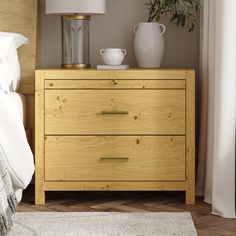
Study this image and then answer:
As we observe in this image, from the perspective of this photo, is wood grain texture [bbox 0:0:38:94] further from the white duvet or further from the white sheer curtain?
the white sheer curtain

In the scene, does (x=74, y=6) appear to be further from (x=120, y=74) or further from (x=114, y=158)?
(x=114, y=158)

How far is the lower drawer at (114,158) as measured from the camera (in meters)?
3.36

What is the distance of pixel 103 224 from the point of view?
296cm

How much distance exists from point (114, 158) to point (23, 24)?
87 centimetres

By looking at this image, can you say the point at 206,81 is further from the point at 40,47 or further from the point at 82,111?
the point at 40,47

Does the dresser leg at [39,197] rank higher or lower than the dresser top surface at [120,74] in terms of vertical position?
lower

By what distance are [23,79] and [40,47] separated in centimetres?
29

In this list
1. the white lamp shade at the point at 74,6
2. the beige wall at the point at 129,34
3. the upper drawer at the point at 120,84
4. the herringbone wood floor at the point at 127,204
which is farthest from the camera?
the beige wall at the point at 129,34

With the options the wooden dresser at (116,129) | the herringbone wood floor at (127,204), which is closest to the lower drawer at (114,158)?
the wooden dresser at (116,129)

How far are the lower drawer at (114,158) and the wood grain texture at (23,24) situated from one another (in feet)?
1.59

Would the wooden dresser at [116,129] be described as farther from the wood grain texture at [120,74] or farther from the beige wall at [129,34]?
the beige wall at [129,34]

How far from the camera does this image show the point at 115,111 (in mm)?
3348

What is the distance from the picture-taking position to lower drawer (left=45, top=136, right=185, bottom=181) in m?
3.36

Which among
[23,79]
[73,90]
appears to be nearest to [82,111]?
[73,90]
